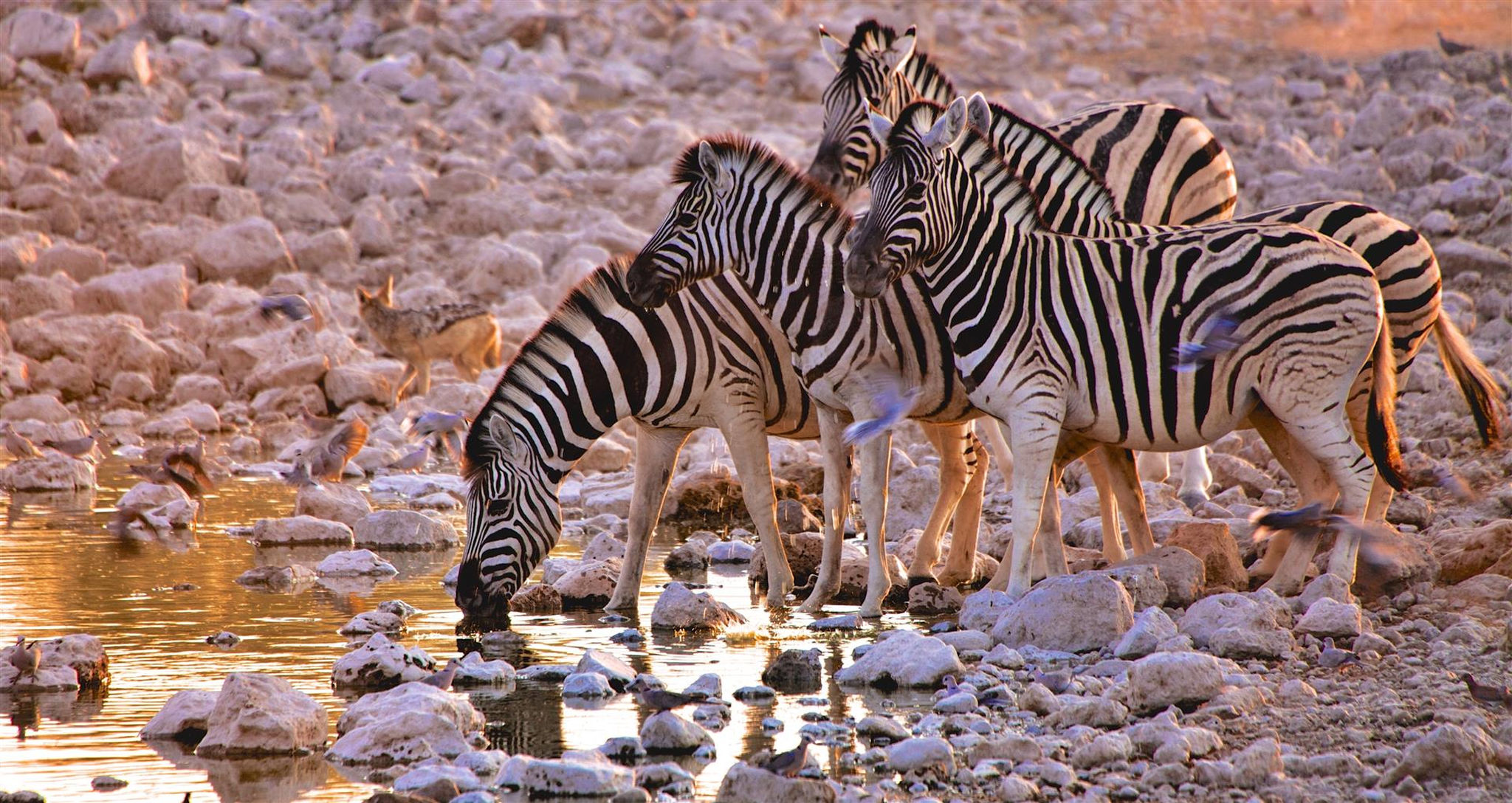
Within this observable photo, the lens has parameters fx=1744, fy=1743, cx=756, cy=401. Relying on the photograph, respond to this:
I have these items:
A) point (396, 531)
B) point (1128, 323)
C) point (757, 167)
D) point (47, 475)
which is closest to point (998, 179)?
point (1128, 323)

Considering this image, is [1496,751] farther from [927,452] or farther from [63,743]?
[927,452]

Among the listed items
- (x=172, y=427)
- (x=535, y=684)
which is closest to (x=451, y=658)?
(x=535, y=684)

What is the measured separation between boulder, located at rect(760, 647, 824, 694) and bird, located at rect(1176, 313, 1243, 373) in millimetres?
2183

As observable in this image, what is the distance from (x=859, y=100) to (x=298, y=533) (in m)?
4.23

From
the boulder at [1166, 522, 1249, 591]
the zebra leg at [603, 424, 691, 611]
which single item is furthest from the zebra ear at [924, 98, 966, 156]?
the boulder at [1166, 522, 1249, 591]

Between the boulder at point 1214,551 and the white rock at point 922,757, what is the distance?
3.19 m

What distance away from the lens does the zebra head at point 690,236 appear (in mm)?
8250

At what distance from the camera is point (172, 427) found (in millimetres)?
Answer: 14477

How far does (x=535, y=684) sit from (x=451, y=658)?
562mm

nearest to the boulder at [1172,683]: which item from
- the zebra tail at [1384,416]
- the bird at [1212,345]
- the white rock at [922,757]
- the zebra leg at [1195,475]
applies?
the white rock at [922,757]

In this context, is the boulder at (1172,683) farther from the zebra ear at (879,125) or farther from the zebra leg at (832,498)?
the zebra ear at (879,125)

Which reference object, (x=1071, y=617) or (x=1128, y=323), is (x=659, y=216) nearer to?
(x=1128, y=323)

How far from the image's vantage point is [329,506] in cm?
1078

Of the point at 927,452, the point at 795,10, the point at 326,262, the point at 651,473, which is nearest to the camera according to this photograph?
the point at 651,473
